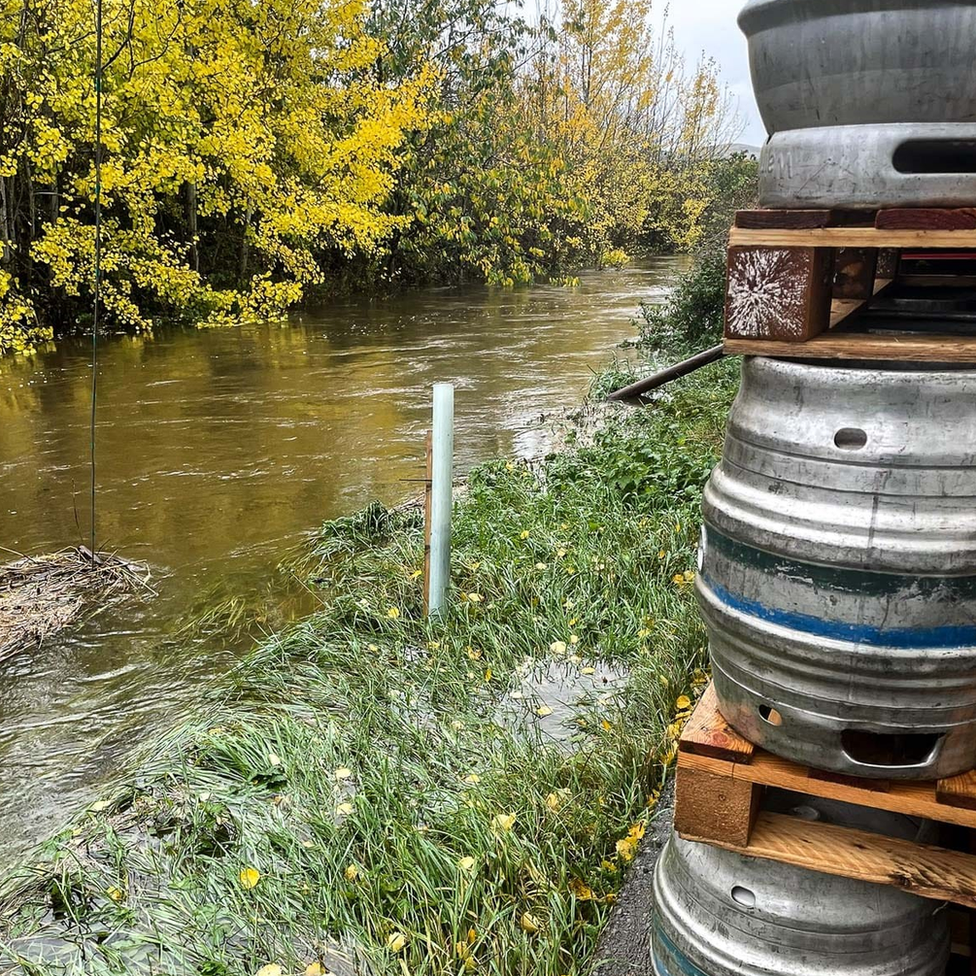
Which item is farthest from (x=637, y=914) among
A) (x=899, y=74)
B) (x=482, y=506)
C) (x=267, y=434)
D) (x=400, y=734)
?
(x=267, y=434)

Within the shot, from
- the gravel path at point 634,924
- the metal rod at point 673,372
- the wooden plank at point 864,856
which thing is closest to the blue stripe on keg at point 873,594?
the wooden plank at point 864,856

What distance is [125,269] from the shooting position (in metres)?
12.4

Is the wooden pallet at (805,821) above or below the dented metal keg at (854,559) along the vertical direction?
below

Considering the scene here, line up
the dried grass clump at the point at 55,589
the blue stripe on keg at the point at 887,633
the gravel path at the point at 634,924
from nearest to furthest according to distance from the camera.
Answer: the blue stripe on keg at the point at 887,633
the gravel path at the point at 634,924
the dried grass clump at the point at 55,589

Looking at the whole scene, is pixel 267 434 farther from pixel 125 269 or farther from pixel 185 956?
pixel 185 956

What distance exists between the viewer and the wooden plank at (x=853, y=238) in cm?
136

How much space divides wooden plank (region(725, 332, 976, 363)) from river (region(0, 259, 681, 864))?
119 inches

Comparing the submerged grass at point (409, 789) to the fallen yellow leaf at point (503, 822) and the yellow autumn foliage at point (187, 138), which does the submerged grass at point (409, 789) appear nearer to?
the fallen yellow leaf at point (503, 822)

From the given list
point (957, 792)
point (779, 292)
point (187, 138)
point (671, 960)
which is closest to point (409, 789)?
point (671, 960)

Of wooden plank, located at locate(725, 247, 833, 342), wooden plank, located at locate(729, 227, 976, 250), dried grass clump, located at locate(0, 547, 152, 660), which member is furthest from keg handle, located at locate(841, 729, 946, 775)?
dried grass clump, located at locate(0, 547, 152, 660)

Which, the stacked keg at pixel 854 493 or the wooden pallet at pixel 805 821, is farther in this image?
the wooden pallet at pixel 805 821

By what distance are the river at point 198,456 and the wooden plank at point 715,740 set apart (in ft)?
8.45

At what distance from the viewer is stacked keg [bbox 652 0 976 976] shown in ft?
4.42

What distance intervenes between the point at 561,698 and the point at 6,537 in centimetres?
438
